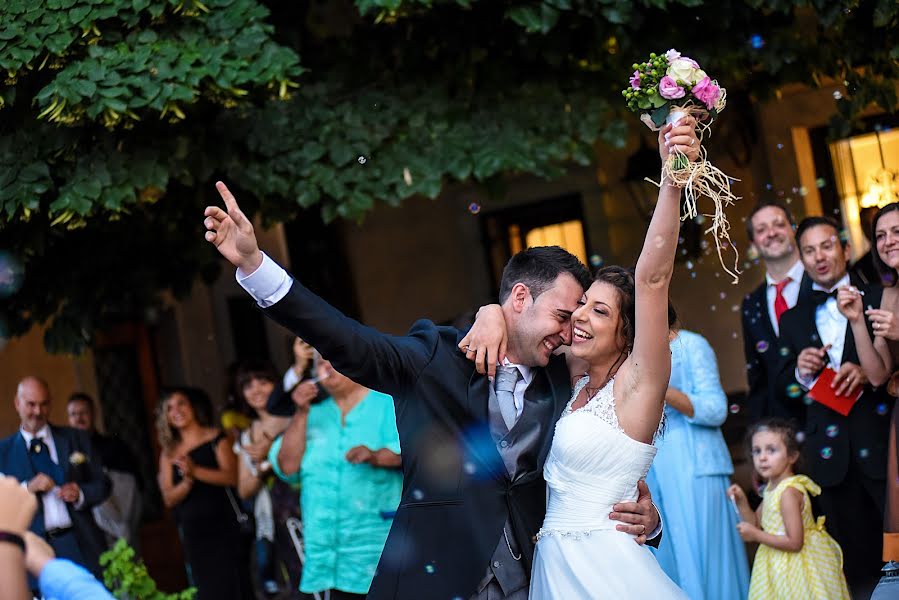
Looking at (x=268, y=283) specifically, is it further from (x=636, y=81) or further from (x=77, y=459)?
(x=77, y=459)

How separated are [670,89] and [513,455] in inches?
49.1

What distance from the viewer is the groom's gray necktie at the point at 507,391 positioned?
3.85 m

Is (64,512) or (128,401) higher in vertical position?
(128,401)

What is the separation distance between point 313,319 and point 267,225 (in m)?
4.22

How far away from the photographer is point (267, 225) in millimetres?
7629

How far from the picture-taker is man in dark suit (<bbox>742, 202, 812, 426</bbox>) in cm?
616

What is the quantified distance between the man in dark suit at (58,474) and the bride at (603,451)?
4.31 metres

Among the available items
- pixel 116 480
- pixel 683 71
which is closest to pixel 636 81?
pixel 683 71

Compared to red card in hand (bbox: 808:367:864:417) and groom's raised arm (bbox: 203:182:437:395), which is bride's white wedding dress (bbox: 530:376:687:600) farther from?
red card in hand (bbox: 808:367:864:417)

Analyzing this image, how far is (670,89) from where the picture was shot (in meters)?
3.40

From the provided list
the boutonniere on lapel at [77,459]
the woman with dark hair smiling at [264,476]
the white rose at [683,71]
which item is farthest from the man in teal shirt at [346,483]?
the white rose at [683,71]

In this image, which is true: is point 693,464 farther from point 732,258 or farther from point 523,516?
point 732,258

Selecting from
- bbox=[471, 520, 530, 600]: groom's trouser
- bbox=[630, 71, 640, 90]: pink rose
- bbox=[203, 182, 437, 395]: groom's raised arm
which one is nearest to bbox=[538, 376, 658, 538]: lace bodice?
bbox=[471, 520, 530, 600]: groom's trouser

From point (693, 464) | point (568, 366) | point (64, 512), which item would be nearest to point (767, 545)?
point (693, 464)
